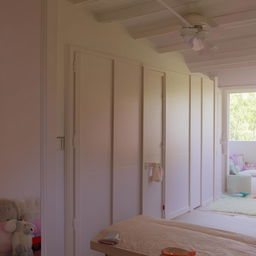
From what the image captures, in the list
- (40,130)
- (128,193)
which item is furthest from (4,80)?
(128,193)

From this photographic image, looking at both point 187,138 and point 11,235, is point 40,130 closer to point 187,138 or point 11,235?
point 11,235

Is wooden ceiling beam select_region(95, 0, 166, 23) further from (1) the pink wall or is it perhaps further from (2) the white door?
(1) the pink wall

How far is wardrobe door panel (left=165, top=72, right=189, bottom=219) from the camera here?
178 inches

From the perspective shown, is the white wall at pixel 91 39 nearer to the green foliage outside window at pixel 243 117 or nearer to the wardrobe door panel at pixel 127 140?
the wardrobe door panel at pixel 127 140

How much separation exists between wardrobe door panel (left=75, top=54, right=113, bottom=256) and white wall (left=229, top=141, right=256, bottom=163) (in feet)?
16.6

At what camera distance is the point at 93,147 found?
3336mm

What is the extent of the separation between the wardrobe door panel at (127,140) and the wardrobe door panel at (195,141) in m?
1.36

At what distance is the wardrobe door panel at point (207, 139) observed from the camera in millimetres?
5449

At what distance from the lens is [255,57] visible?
14.4 feet

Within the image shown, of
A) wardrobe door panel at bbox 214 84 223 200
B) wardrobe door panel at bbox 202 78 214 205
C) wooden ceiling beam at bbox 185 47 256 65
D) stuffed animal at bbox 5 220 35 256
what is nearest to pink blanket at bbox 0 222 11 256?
stuffed animal at bbox 5 220 35 256

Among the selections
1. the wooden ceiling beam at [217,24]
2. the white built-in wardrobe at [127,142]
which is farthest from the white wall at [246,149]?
the wooden ceiling beam at [217,24]

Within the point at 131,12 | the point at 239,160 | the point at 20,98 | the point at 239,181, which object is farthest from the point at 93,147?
the point at 239,160

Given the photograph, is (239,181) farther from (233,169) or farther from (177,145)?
(177,145)

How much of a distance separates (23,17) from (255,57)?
3023mm
